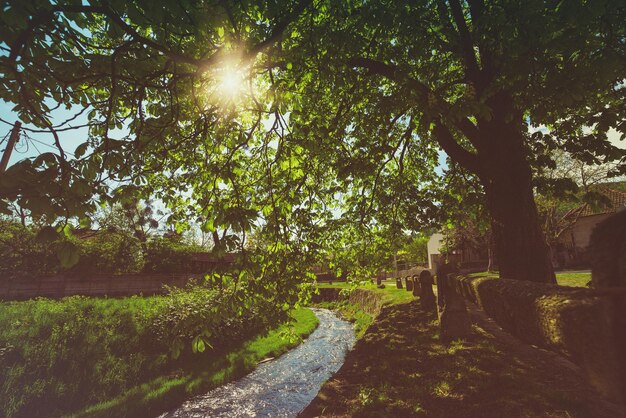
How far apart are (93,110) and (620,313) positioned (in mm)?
6776

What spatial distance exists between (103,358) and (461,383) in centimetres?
1215

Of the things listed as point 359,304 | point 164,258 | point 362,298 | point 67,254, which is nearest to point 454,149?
point 67,254

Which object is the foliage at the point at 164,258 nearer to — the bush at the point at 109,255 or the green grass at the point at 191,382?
the bush at the point at 109,255

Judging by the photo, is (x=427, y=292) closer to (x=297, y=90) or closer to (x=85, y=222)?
(x=297, y=90)

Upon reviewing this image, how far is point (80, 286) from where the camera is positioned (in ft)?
90.8

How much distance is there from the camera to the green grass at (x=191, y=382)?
9031mm

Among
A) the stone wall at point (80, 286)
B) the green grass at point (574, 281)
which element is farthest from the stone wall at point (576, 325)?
the stone wall at point (80, 286)

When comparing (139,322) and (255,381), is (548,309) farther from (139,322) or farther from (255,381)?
(139,322)

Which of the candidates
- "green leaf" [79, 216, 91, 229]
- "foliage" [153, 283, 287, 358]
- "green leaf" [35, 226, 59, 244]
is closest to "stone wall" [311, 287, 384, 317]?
"foliage" [153, 283, 287, 358]

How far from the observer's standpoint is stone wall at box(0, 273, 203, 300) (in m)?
26.0

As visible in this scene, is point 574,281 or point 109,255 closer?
point 574,281

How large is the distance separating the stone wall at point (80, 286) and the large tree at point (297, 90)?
25162 mm

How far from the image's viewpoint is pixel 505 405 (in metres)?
4.43

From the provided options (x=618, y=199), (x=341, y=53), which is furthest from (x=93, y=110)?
(x=618, y=199)
